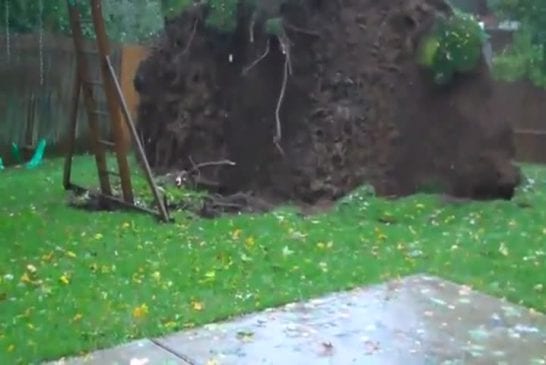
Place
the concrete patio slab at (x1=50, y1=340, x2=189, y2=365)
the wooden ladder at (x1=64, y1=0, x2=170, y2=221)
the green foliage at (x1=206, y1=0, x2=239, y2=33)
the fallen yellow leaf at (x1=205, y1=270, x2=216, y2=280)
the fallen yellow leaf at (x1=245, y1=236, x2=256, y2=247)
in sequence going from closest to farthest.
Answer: the concrete patio slab at (x1=50, y1=340, x2=189, y2=365) < the fallen yellow leaf at (x1=205, y1=270, x2=216, y2=280) < the fallen yellow leaf at (x1=245, y1=236, x2=256, y2=247) < the wooden ladder at (x1=64, y1=0, x2=170, y2=221) < the green foliage at (x1=206, y1=0, x2=239, y2=33)

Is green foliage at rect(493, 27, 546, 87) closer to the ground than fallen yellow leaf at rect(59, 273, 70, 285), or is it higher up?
higher up

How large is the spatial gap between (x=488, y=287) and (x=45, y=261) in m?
3.41

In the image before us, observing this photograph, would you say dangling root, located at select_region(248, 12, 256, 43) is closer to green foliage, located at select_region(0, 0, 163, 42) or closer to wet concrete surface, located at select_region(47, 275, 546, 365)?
green foliage, located at select_region(0, 0, 163, 42)

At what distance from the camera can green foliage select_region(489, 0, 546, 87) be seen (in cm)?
839

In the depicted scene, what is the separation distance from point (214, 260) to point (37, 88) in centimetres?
1003

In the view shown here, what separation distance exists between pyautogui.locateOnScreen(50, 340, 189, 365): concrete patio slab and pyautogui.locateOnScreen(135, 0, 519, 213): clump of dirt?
18.4 ft

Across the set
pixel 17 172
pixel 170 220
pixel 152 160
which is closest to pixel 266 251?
pixel 170 220

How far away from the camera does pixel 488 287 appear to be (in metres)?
7.28

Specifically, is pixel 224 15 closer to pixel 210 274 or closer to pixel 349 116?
pixel 349 116

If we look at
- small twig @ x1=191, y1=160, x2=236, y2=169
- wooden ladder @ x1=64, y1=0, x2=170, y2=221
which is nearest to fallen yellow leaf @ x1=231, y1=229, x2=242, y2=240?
wooden ladder @ x1=64, y1=0, x2=170, y2=221

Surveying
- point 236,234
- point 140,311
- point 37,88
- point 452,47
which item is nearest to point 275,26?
point 452,47

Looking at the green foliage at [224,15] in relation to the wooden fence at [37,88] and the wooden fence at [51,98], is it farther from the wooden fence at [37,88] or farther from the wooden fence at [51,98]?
the wooden fence at [51,98]

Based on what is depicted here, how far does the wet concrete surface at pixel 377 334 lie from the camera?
226 inches

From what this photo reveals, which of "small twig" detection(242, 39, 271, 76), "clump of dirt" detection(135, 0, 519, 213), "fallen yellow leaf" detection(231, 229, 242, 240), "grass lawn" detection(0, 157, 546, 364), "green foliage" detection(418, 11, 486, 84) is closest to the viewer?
"grass lawn" detection(0, 157, 546, 364)
